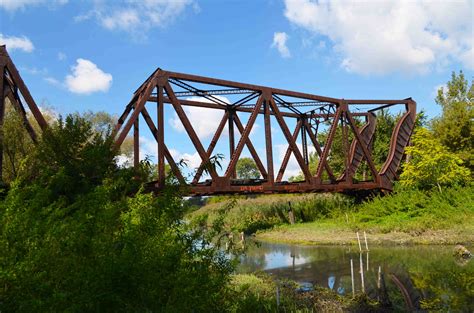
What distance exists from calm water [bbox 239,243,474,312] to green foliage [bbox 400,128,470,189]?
1025 cm

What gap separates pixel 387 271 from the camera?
16203 millimetres

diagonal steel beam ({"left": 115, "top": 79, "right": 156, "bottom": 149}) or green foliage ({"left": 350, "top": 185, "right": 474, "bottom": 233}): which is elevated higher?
diagonal steel beam ({"left": 115, "top": 79, "right": 156, "bottom": 149})

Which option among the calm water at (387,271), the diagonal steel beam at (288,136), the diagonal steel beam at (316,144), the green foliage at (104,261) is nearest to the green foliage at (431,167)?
the diagonal steel beam at (316,144)

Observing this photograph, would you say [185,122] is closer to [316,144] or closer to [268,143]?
[268,143]

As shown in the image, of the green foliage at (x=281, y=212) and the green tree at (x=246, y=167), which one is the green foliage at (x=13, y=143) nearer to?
the green foliage at (x=281, y=212)

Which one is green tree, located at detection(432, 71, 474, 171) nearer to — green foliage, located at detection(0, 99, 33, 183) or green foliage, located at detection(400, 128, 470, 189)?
green foliage, located at detection(400, 128, 470, 189)

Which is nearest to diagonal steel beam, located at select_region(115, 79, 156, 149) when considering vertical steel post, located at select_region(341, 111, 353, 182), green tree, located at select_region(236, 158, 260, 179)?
vertical steel post, located at select_region(341, 111, 353, 182)

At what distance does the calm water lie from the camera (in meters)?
11.9

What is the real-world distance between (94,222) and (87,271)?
3.40ft

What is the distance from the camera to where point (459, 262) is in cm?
1688

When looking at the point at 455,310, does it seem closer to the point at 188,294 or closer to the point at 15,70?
the point at 188,294

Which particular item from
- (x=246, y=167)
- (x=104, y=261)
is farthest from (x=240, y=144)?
(x=246, y=167)

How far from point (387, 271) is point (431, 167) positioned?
16925 millimetres

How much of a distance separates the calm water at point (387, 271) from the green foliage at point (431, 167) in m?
10.2
